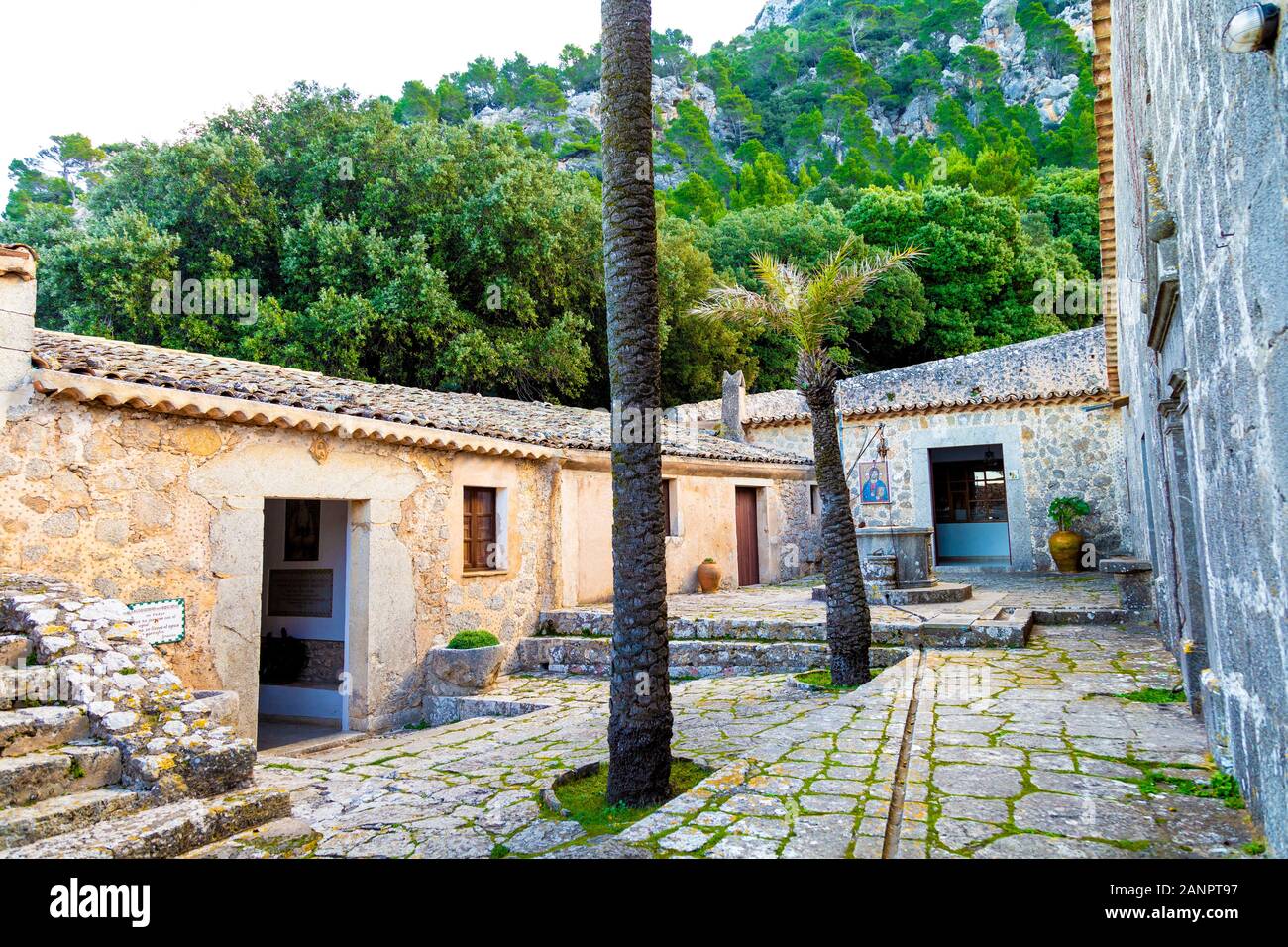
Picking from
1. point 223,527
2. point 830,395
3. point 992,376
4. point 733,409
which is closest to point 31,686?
point 223,527

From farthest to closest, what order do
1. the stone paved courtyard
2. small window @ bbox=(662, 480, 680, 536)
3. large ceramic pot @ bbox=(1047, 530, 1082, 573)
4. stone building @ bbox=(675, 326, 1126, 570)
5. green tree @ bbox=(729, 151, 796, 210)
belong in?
green tree @ bbox=(729, 151, 796, 210)
stone building @ bbox=(675, 326, 1126, 570)
large ceramic pot @ bbox=(1047, 530, 1082, 573)
small window @ bbox=(662, 480, 680, 536)
the stone paved courtyard

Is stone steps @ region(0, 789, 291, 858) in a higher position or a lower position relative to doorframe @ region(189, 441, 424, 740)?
lower

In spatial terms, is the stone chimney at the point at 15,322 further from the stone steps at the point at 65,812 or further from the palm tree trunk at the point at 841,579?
the palm tree trunk at the point at 841,579

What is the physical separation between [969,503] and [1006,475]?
3778 millimetres

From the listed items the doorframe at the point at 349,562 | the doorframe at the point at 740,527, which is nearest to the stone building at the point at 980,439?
the doorframe at the point at 740,527

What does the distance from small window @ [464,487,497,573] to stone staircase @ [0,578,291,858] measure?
4.99 metres

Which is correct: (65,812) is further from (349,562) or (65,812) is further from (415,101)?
(415,101)

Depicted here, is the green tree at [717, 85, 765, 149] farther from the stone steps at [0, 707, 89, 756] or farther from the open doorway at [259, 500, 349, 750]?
the stone steps at [0, 707, 89, 756]

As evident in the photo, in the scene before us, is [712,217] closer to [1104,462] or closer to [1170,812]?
[1104,462]

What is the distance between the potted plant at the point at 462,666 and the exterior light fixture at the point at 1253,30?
8.26 m

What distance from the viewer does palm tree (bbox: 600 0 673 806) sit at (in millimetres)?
4598

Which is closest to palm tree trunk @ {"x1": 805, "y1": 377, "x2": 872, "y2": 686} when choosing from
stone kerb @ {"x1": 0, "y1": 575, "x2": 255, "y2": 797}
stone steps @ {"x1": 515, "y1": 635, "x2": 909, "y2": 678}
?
stone steps @ {"x1": 515, "y1": 635, "x2": 909, "y2": 678}

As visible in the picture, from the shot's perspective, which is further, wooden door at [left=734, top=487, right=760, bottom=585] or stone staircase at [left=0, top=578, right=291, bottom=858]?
wooden door at [left=734, top=487, right=760, bottom=585]

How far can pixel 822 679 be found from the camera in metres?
7.87
